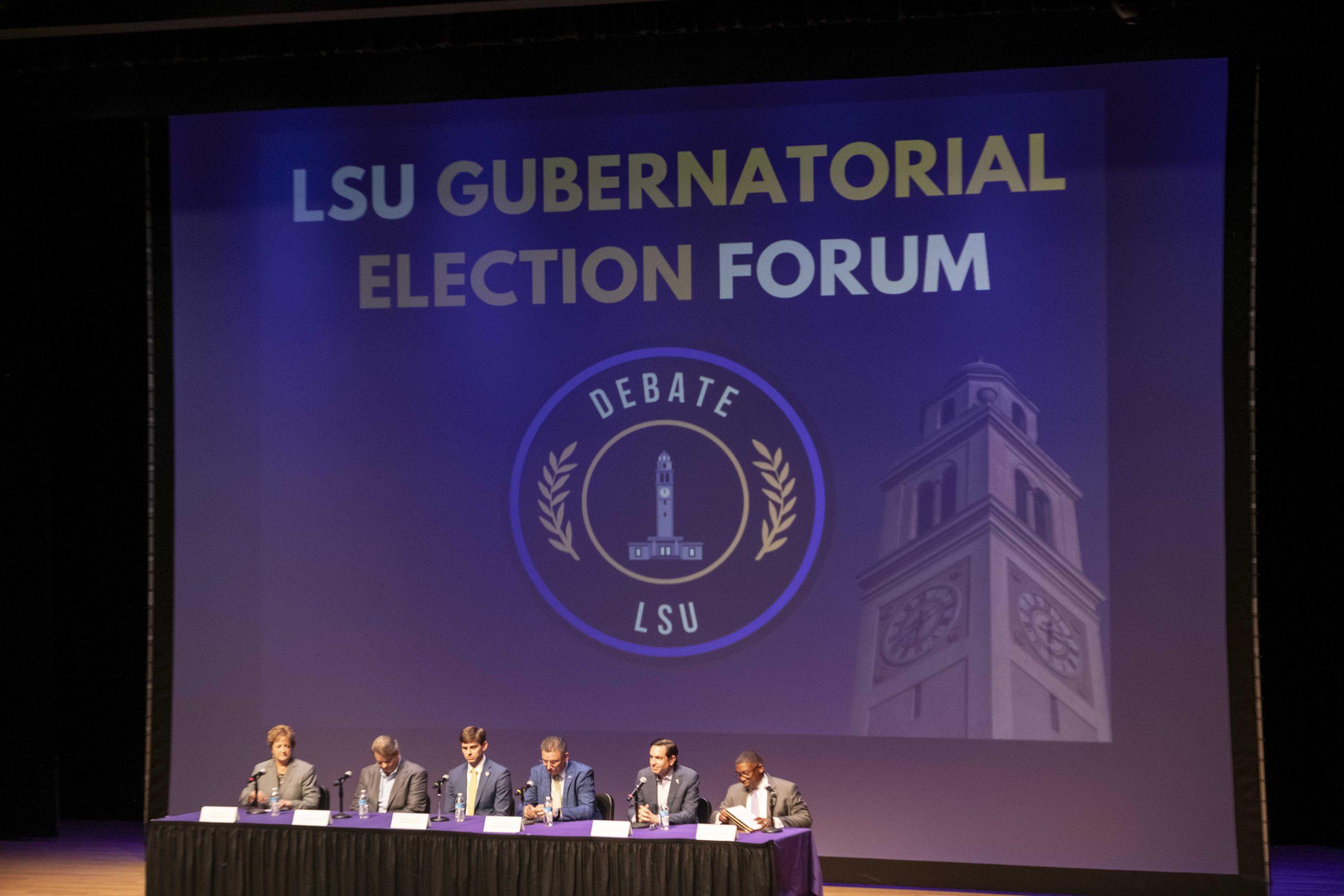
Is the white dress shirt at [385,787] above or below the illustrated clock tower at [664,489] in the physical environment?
below

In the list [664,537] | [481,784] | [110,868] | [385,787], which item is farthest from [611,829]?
[110,868]

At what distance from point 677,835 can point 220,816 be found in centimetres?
171

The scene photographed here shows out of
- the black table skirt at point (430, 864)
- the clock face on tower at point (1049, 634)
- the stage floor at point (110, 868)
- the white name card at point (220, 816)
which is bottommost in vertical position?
the stage floor at point (110, 868)

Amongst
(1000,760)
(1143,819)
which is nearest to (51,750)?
(1000,760)

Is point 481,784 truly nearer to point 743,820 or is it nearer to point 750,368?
point 743,820

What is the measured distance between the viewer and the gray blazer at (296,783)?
18.6ft

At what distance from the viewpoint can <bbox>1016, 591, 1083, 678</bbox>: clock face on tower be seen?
6.14 m

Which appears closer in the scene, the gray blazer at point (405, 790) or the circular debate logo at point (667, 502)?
the gray blazer at point (405, 790)

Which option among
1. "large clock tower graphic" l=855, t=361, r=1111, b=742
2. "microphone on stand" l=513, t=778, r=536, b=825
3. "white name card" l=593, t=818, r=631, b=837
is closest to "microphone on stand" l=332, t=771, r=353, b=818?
"microphone on stand" l=513, t=778, r=536, b=825

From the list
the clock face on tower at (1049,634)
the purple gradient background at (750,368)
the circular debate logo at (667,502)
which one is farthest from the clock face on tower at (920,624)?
the circular debate logo at (667,502)

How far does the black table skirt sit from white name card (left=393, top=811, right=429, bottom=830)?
2cm

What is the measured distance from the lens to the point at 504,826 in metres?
5.06

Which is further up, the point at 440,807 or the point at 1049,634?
the point at 1049,634

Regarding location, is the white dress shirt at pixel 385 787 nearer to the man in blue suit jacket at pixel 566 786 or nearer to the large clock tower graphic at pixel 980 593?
the man in blue suit jacket at pixel 566 786
